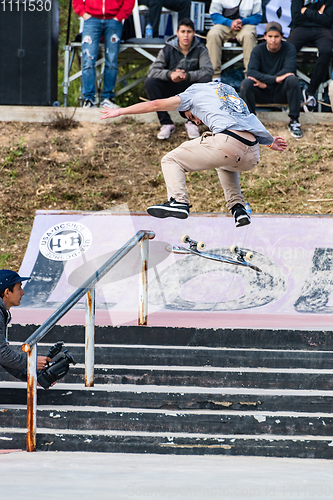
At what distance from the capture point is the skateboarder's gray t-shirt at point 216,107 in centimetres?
547

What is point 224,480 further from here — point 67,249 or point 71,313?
point 67,249

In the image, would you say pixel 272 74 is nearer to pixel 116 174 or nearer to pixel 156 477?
pixel 116 174

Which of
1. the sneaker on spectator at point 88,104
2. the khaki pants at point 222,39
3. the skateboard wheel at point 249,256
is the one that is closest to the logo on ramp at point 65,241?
the skateboard wheel at point 249,256

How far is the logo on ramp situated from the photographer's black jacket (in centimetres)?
354

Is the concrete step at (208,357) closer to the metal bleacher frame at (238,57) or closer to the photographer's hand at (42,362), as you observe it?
the photographer's hand at (42,362)

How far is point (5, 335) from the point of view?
14.3 feet

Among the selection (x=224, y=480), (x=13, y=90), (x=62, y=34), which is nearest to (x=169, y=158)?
(x=224, y=480)

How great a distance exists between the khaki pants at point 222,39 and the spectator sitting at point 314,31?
0.74 metres

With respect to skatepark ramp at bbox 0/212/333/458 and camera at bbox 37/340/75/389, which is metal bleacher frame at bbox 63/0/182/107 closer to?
skatepark ramp at bbox 0/212/333/458

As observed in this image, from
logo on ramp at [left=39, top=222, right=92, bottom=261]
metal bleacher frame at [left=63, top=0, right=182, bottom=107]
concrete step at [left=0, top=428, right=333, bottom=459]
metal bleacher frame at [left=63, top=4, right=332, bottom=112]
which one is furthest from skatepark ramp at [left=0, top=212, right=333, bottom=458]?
metal bleacher frame at [left=63, top=0, right=182, bottom=107]

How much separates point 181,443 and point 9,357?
140 centimetres

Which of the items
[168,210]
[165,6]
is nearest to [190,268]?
[168,210]

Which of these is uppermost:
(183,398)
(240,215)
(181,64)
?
(181,64)

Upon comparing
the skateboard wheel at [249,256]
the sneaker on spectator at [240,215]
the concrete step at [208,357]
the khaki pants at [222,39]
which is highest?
the khaki pants at [222,39]
